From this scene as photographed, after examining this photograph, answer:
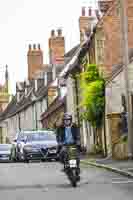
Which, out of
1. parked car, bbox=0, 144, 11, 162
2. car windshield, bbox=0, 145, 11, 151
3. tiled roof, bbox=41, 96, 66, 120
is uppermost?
tiled roof, bbox=41, 96, 66, 120

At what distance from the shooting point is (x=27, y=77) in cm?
8675

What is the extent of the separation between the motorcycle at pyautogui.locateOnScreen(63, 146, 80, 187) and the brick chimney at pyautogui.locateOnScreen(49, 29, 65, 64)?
50.0 metres

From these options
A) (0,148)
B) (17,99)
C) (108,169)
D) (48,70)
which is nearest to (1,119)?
(17,99)

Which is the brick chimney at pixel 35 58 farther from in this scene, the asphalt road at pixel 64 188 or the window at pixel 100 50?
the asphalt road at pixel 64 188

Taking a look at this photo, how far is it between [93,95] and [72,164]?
A: 848 inches

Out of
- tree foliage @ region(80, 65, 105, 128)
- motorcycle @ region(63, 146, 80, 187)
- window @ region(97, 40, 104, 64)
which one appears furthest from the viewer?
window @ region(97, 40, 104, 64)

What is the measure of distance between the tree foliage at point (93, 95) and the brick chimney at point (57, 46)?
2776 cm

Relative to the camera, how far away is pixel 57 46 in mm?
69500

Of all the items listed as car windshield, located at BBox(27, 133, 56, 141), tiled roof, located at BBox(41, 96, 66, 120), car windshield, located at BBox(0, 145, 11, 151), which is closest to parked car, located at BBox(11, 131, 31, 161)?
car windshield, located at BBox(27, 133, 56, 141)

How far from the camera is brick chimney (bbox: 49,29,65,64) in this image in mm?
68938

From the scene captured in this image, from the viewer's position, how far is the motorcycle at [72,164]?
18.3 metres

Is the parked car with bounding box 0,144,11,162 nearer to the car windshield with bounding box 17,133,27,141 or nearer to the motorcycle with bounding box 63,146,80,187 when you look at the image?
the car windshield with bounding box 17,133,27,141

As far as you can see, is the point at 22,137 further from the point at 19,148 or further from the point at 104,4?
the point at 104,4

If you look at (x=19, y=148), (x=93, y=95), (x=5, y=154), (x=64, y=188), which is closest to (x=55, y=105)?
(x=5, y=154)
